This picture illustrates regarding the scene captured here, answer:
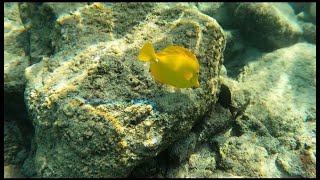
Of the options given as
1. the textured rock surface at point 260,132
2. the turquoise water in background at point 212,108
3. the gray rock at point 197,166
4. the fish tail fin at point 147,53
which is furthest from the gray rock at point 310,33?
the fish tail fin at point 147,53

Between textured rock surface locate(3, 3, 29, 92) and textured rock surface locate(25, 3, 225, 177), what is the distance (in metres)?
0.59

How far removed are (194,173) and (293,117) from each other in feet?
5.36

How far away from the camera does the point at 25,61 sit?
12.3ft

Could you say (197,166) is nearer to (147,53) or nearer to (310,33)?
(147,53)

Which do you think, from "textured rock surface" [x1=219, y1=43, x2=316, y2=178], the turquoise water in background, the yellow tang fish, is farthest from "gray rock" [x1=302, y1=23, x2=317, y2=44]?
the yellow tang fish

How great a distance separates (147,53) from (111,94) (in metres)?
0.54

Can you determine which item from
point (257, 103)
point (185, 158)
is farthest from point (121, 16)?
point (257, 103)

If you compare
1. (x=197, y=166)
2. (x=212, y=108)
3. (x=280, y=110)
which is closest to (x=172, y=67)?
(x=212, y=108)

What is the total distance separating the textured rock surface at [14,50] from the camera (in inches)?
137

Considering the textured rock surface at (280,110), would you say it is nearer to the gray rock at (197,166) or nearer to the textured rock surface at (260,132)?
the textured rock surface at (260,132)

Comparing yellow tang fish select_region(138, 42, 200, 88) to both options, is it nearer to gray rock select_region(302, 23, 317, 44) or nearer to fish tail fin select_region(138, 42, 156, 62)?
fish tail fin select_region(138, 42, 156, 62)

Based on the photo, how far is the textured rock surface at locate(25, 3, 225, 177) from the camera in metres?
2.35

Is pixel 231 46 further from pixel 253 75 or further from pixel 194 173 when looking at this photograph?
pixel 194 173

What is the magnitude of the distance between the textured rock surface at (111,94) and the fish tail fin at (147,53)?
15.9 inches
